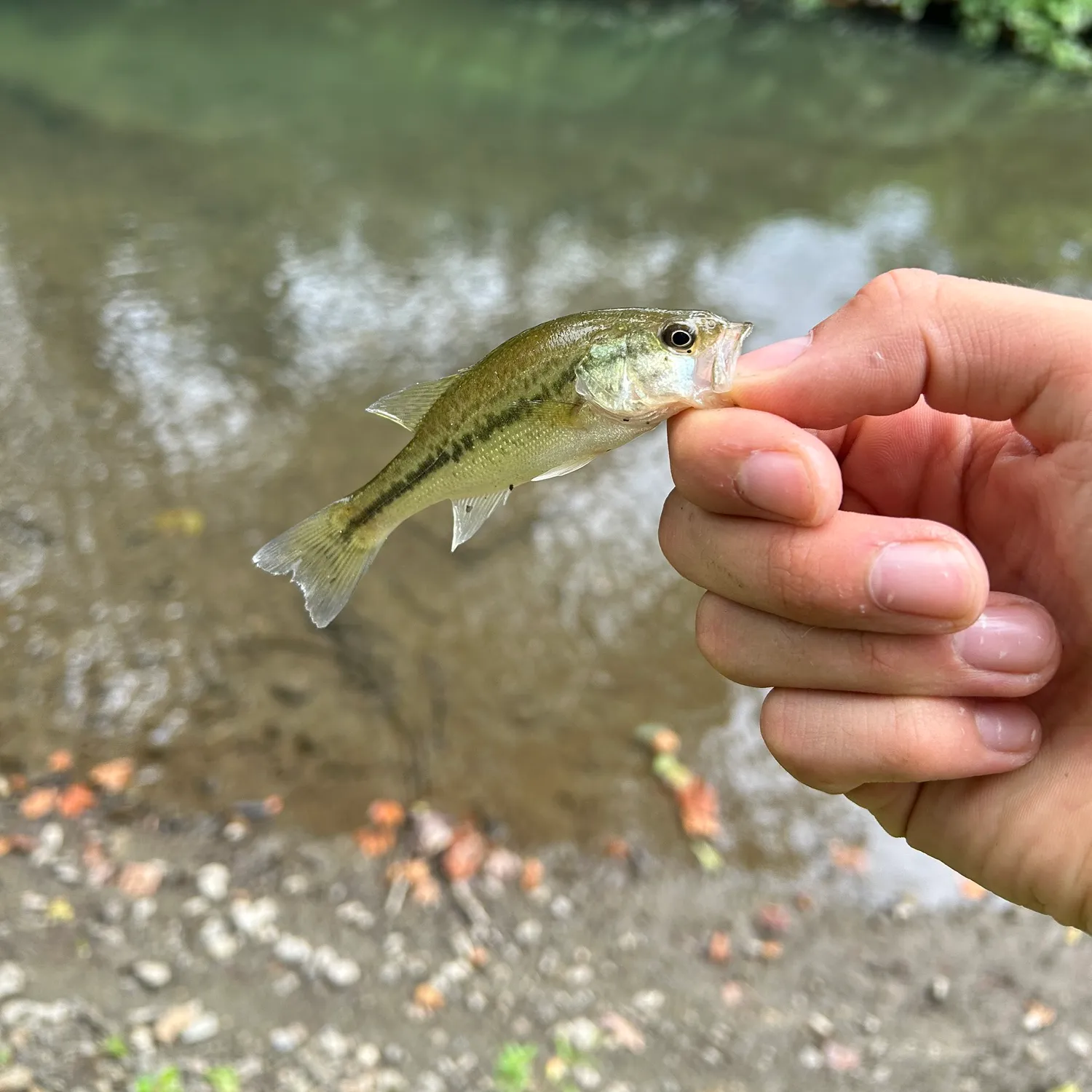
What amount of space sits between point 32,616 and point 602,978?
442 centimetres

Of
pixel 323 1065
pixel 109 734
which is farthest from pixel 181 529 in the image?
pixel 323 1065

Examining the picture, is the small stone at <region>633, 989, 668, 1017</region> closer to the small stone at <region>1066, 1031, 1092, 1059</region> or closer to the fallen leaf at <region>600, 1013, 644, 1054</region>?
the fallen leaf at <region>600, 1013, 644, 1054</region>

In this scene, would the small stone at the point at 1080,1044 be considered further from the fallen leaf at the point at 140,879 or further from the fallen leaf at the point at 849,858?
the fallen leaf at the point at 140,879

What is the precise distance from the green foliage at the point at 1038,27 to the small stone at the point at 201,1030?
98.5 ft

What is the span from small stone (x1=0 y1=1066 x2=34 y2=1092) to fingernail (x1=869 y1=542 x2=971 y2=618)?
3754mm

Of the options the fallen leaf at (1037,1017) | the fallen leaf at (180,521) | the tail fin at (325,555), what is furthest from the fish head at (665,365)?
the fallen leaf at (180,521)

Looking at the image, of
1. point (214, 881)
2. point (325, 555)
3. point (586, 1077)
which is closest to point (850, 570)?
point (325, 555)

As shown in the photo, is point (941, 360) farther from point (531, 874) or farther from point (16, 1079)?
point (16, 1079)

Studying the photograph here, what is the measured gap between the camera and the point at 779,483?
1.92 meters

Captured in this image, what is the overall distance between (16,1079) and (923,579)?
3.89 metres

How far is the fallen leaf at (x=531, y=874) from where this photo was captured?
4738 mm

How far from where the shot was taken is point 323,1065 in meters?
3.82

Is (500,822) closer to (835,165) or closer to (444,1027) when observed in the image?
(444,1027)

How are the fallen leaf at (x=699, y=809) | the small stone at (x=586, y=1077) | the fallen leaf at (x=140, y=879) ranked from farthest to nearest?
1. the fallen leaf at (x=699, y=809)
2. the fallen leaf at (x=140, y=879)
3. the small stone at (x=586, y=1077)
